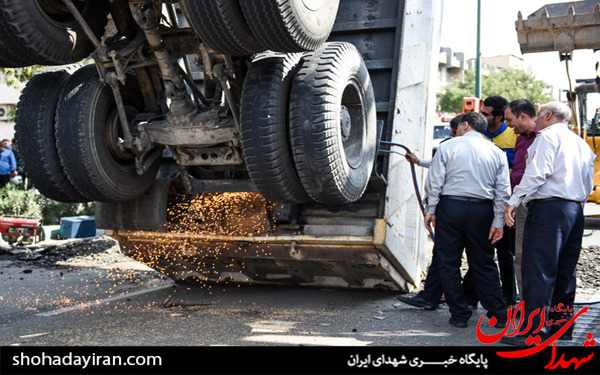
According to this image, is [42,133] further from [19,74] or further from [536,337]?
[19,74]

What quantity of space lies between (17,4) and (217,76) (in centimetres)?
129

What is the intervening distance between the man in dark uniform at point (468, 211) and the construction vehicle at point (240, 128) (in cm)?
47

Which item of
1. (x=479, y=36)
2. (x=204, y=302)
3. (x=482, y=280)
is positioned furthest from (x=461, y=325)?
(x=479, y=36)

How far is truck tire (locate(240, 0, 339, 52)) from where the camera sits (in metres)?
3.84

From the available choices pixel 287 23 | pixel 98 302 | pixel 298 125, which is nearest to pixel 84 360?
pixel 298 125

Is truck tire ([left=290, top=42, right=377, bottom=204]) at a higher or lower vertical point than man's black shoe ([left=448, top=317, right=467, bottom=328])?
higher

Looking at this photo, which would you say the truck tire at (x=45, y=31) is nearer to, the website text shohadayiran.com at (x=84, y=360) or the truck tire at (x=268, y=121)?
the truck tire at (x=268, y=121)

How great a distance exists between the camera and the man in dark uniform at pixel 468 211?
16.0ft

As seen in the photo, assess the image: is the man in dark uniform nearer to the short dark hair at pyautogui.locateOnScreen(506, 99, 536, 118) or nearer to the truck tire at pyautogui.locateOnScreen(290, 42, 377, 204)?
the short dark hair at pyautogui.locateOnScreen(506, 99, 536, 118)

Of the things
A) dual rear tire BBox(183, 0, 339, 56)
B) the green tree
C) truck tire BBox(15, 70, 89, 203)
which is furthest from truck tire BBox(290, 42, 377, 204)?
the green tree

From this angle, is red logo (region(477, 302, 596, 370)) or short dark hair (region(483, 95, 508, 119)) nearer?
red logo (region(477, 302, 596, 370))

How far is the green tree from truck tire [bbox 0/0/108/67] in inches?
1550

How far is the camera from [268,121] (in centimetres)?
436

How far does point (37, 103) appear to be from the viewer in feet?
15.9
